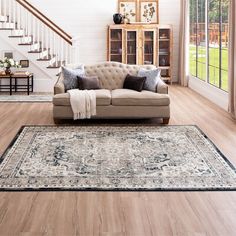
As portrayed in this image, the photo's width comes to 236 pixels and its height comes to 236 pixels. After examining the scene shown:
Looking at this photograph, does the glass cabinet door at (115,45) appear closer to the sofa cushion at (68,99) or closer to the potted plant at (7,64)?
the potted plant at (7,64)

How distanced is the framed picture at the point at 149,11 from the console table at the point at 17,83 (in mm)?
3439

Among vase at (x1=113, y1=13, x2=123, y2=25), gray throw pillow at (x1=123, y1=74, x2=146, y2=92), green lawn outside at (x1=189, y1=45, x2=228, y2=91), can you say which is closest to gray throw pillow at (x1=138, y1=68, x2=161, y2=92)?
gray throw pillow at (x1=123, y1=74, x2=146, y2=92)

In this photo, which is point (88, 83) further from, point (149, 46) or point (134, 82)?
point (149, 46)

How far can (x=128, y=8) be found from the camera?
12.5 meters

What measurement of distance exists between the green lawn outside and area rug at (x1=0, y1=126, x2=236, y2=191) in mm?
2372

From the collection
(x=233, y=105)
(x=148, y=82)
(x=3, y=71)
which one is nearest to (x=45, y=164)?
(x=148, y=82)

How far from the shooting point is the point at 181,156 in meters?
5.57

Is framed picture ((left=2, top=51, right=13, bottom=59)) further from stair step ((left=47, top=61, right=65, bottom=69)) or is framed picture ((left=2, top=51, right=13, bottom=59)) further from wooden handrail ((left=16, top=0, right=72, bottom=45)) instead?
wooden handrail ((left=16, top=0, right=72, bottom=45))

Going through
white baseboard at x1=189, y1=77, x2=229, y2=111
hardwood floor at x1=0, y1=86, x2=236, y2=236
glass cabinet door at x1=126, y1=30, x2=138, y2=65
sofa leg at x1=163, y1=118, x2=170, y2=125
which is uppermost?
glass cabinet door at x1=126, y1=30, x2=138, y2=65

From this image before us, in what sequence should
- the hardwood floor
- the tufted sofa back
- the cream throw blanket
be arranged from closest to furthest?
the hardwood floor
the cream throw blanket
the tufted sofa back

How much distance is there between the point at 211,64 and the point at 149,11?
317 centimetres

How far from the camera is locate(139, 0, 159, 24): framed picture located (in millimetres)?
12461

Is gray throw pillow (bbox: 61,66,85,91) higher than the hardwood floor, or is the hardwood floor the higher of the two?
gray throw pillow (bbox: 61,66,85,91)

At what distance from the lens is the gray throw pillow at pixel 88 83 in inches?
311
